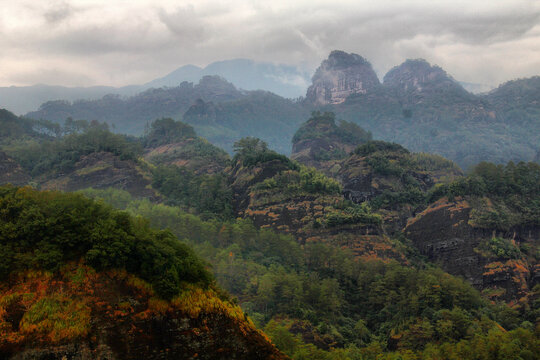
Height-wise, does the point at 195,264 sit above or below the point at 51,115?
below

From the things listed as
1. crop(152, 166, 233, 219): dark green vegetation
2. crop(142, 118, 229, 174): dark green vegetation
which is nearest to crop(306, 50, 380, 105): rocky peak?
crop(142, 118, 229, 174): dark green vegetation

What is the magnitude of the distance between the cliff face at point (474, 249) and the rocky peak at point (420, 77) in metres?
149

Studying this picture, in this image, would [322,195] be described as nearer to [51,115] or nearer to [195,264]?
[195,264]

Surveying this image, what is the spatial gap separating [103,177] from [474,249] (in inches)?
1907

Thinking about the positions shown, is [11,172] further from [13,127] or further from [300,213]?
[300,213]

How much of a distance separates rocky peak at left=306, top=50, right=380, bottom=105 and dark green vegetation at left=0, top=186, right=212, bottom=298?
594 ft

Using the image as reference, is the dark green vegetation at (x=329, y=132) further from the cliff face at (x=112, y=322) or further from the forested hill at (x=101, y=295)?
the cliff face at (x=112, y=322)

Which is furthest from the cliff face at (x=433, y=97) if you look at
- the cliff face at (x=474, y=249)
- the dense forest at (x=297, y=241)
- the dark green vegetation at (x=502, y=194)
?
the cliff face at (x=474, y=249)

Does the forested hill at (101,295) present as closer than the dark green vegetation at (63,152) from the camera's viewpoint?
Yes

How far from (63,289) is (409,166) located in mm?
60864

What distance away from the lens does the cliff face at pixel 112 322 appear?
10.6m

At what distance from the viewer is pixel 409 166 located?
6481 centimetres

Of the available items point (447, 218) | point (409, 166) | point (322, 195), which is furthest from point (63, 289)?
point (409, 166)

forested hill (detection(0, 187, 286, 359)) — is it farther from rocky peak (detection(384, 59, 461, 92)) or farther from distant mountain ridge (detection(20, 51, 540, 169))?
rocky peak (detection(384, 59, 461, 92))
